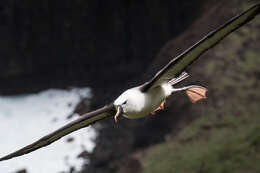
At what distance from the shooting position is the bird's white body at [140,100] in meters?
4.07

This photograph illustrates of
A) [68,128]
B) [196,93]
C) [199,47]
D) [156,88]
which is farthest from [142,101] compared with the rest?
[196,93]

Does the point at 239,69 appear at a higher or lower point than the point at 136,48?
lower

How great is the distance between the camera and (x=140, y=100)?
4184 mm

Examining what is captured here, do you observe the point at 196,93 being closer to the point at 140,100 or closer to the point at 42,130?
the point at 140,100

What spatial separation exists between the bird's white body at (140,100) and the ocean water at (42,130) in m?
4.55

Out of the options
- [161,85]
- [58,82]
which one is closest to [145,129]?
[58,82]

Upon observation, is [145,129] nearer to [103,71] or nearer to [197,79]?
[197,79]

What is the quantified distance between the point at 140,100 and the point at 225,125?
4.56 m

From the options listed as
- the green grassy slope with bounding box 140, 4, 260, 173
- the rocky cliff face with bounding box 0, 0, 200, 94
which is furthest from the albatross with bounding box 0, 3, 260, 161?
the rocky cliff face with bounding box 0, 0, 200, 94

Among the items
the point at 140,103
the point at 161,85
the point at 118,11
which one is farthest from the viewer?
the point at 118,11

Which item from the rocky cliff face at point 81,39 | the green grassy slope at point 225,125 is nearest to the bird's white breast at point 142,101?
the green grassy slope at point 225,125

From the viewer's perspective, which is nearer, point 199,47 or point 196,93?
point 199,47

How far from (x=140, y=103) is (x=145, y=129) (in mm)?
5372

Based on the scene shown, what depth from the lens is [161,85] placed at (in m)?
4.49
